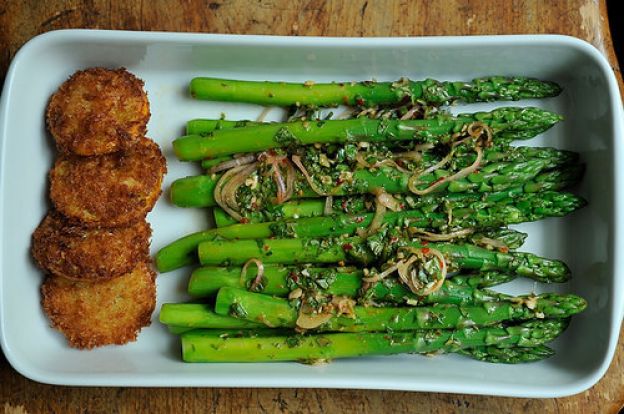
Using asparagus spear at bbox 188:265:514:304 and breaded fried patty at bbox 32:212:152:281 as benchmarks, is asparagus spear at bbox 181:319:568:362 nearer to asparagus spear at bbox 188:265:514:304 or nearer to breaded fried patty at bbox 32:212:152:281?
asparagus spear at bbox 188:265:514:304

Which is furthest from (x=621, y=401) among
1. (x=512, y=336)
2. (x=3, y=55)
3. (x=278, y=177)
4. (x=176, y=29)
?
(x=3, y=55)

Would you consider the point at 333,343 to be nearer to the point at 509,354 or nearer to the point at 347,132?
the point at 509,354

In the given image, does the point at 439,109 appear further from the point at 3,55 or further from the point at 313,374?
the point at 3,55

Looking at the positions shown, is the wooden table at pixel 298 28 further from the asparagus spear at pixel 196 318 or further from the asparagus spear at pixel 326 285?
the asparagus spear at pixel 326 285

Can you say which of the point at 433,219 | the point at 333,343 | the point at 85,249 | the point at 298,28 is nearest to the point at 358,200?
the point at 433,219

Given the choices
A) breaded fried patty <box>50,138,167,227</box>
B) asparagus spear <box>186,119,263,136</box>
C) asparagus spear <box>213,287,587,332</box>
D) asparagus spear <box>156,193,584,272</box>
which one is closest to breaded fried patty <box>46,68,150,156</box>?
breaded fried patty <box>50,138,167,227</box>
